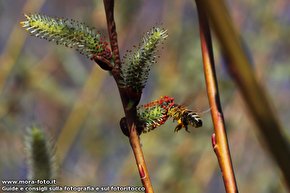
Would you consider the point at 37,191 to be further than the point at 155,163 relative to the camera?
No

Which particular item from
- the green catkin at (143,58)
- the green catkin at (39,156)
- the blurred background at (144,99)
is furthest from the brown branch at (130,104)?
the blurred background at (144,99)

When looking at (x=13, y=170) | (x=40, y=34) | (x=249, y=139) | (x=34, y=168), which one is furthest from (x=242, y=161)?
(x=40, y=34)

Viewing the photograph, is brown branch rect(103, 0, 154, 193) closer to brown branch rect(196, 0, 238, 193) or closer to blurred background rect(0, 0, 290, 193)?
brown branch rect(196, 0, 238, 193)

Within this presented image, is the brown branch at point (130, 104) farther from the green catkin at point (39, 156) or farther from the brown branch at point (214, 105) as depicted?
the green catkin at point (39, 156)

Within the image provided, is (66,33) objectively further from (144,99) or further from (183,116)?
(144,99)

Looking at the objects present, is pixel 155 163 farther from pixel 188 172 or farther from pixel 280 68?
pixel 280 68

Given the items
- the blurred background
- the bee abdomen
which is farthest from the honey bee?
the blurred background
